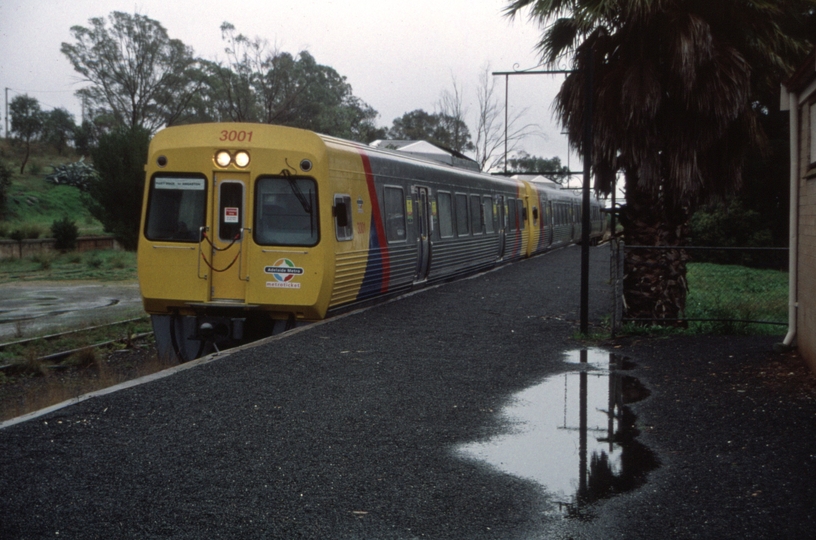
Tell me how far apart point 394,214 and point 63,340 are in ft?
18.3

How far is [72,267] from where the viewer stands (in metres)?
32.1

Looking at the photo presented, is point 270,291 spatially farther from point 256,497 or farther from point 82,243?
point 82,243

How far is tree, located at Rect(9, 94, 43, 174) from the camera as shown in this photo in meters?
67.9

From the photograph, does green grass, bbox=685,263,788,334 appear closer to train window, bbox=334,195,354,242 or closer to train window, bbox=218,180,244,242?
train window, bbox=334,195,354,242

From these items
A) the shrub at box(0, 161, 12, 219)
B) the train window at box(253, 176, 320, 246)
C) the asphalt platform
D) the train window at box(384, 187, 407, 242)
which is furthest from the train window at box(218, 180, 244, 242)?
the shrub at box(0, 161, 12, 219)

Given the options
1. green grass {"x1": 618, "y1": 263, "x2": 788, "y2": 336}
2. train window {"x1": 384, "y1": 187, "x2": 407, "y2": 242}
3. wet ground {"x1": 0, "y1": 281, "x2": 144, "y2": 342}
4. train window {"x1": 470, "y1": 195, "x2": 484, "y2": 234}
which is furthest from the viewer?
train window {"x1": 470, "y1": 195, "x2": 484, "y2": 234}

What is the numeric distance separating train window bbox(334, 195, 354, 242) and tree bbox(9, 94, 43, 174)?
61687 mm

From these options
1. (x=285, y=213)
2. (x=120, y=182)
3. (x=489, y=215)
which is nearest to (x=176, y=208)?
(x=285, y=213)

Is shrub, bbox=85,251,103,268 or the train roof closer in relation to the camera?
the train roof

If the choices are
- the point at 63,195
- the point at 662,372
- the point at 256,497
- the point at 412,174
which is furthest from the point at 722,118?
the point at 63,195

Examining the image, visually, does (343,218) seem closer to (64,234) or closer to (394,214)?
(394,214)

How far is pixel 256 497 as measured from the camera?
16.6 feet

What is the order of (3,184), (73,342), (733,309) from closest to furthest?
(733,309)
(73,342)
(3,184)

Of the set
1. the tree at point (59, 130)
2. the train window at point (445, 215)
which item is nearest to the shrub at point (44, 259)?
the train window at point (445, 215)
